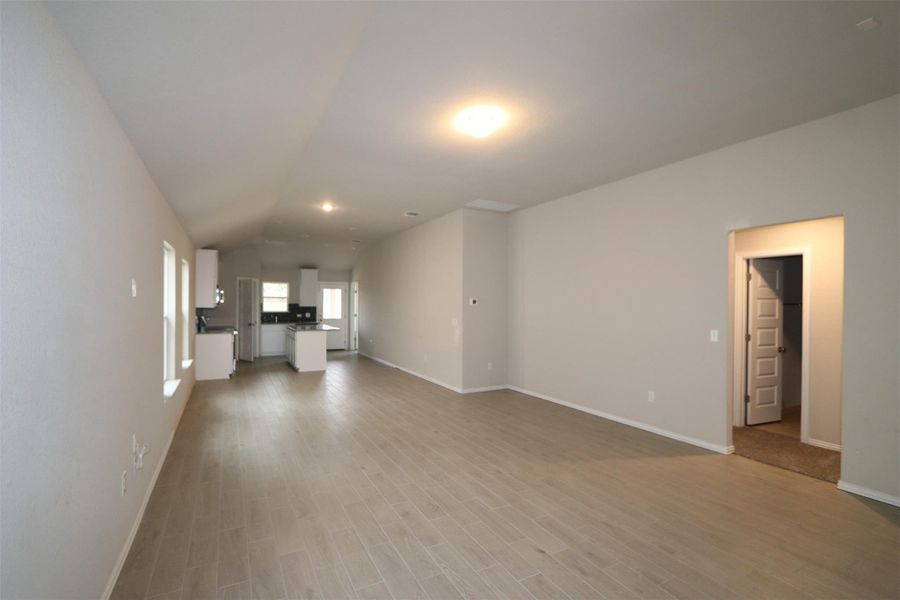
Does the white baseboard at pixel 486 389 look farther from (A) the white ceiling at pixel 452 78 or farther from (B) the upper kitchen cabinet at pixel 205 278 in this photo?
(B) the upper kitchen cabinet at pixel 205 278

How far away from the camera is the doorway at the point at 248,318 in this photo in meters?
10.2

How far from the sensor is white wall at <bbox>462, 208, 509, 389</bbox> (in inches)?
256

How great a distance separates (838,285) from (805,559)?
10.2 feet

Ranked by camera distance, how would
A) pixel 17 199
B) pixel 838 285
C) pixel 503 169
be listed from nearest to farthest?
pixel 17 199 < pixel 838 285 < pixel 503 169

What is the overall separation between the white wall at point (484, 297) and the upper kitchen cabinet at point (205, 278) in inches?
182

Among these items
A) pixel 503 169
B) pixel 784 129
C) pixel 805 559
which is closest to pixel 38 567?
pixel 805 559

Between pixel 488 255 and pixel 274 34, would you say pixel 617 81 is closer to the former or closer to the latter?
pixel 274 34

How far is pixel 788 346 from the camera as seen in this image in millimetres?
5543

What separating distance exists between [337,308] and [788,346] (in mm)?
10414

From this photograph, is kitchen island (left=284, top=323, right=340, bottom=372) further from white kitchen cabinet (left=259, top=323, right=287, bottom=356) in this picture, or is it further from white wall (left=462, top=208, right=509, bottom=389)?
white wall (left=462, top=208, right=509, bottom=389)

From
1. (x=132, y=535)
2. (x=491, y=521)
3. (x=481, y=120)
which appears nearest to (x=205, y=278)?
(x=132, y=535)

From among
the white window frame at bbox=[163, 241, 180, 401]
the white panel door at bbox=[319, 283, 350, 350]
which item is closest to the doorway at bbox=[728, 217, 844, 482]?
the white window frame at bbox=[163, 241, 180, 401]

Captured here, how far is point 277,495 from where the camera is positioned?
306 centimetres

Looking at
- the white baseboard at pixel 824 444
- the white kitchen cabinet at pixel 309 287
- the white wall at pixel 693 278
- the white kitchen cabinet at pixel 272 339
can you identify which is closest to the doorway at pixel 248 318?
the white kitchen cabinet at pixel 272 339
